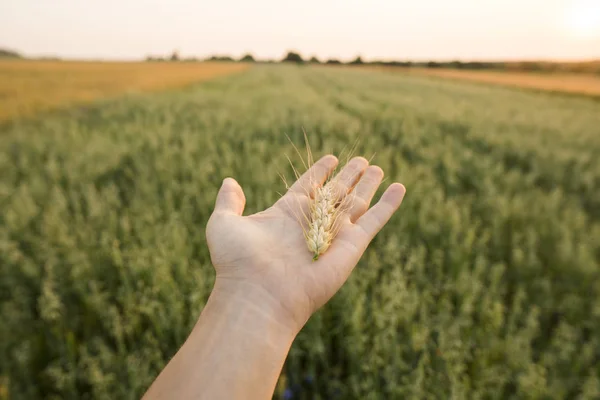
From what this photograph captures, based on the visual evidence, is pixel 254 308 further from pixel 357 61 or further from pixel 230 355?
pixel 357 61

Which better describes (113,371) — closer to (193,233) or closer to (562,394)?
(193,233)

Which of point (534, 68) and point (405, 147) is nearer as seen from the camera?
point (405, 147)

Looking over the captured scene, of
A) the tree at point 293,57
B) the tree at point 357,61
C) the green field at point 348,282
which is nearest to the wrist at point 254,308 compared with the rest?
the green field at point 348,282

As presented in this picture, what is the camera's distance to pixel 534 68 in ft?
144

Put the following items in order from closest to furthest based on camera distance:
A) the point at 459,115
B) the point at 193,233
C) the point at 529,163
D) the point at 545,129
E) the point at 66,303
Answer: the point at 66,303, the point at 193,233, the point at 529,163, the point at 545,129, the point at 459,115

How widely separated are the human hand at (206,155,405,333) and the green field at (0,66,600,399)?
0.42 metres

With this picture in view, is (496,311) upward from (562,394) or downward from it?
upward

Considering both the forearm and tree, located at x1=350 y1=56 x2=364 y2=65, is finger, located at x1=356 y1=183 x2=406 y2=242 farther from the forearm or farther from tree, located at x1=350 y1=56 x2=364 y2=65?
tree, located at x1=350 y1=56 x2=364 y2=65

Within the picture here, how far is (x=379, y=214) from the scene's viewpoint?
1.90 meters

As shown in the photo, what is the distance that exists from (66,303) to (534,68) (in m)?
50.8

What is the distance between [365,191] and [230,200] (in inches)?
30.0

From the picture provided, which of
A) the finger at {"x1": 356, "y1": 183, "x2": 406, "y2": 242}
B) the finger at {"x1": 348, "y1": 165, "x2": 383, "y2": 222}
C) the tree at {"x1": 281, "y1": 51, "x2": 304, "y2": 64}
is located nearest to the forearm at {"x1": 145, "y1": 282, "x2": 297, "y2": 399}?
the finger at {"x1": 356, "y1": 183, "x2": 406, "y2": 242}

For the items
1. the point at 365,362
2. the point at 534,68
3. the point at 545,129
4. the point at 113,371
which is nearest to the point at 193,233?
the point at 113,371

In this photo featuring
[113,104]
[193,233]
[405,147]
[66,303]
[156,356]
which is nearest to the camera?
[156,356]
